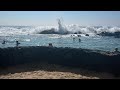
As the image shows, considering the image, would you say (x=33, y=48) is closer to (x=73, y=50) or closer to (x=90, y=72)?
(x=73, y=50)

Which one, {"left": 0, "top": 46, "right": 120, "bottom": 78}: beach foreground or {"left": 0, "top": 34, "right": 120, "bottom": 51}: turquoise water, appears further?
{"left": 0, "top": 34, "right": 120, "bottom": 51}: turquoise water

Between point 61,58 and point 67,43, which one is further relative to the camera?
A: point 67,43

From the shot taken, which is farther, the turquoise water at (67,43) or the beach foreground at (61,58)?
the turquoise water at (67,43)

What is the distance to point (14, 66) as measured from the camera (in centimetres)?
1050
